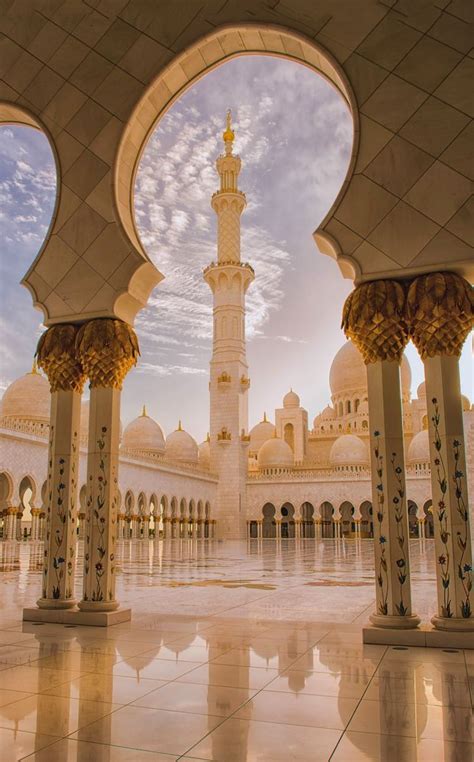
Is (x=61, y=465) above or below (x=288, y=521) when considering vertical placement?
above

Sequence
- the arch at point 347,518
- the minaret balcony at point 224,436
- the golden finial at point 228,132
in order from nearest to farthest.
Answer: the minaret balcony at point 224,436 → the golden finial at point 228,132 → the arch at point 347,518

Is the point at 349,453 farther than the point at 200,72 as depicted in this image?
Yes

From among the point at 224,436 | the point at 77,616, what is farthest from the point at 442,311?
the point at 224,436

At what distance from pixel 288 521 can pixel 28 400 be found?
53.6 feet

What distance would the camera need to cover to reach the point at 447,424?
4.11 metres

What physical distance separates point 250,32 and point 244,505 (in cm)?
2865

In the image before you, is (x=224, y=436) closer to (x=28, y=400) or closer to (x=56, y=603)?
(x=28, y=400)

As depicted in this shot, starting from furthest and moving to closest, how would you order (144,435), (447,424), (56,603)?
(144,435)
(56,603)
(447,424)

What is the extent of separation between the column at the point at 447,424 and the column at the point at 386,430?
0.17m

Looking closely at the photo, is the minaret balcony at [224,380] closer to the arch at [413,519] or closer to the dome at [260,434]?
the arch at [413,519]

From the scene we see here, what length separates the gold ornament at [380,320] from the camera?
430 centimetres

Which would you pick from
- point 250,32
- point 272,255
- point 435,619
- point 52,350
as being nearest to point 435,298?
point 435,619

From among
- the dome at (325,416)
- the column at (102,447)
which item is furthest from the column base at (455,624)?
the dome at (325,416)

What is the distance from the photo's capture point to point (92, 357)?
16.4 feet
